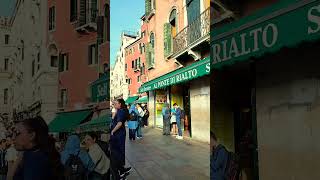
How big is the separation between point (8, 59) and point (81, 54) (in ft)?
0.52

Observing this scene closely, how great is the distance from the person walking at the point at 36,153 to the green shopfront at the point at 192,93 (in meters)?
0.24

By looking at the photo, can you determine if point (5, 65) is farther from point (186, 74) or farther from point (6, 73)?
point (186, 74)

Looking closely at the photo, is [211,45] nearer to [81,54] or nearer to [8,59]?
[81,54]

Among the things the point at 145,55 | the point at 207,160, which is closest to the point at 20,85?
the point at 145,55

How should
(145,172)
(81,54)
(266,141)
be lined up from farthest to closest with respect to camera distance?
(145,172) → (81,54) → (266,141)

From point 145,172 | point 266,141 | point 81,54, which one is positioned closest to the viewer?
point 266,141

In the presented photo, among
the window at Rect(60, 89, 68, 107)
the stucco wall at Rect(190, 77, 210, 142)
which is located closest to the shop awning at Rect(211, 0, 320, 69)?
the stucco wall at Rect(190, 77, 210, 142)

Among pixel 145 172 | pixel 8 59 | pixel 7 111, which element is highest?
pixel 8 59

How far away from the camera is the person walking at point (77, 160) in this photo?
688 mm

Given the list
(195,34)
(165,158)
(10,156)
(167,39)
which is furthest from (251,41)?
(10,156)

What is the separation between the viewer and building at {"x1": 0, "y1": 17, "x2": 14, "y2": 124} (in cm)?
68

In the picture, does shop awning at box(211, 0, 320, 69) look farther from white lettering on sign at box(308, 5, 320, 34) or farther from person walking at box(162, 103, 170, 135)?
person walking at box(162, 103, 170, 135)

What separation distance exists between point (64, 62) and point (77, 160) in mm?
202

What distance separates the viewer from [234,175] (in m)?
0.70
